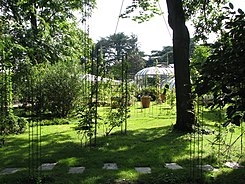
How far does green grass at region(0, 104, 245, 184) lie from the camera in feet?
11.5

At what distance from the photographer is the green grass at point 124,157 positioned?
3.52 m

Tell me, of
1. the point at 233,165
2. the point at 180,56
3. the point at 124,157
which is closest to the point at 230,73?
the point at 233,165

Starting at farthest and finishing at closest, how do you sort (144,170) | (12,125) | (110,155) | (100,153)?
(12,125) → (100,153) → (110,155) → (144,170)

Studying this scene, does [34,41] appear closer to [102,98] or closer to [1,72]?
[1,72]

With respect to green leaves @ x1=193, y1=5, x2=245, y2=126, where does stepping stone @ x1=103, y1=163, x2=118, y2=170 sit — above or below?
below

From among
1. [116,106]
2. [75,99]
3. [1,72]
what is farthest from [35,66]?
[116,106]

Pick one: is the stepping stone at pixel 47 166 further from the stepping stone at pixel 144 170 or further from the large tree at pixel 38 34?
the large tree at pixel 38 34

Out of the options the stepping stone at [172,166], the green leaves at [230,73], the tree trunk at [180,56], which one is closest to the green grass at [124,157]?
the stepping stone at [172,166]

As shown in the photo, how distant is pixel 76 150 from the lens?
16.9 ft

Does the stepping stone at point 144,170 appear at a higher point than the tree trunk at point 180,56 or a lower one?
lower

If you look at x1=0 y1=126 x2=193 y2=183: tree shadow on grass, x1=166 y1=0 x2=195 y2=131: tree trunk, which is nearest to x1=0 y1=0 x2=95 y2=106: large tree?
x1=0 y1=126 x2=193 y2=183: tree shadow on grass

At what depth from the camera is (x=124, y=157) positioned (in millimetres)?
4617

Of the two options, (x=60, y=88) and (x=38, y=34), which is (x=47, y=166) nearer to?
(x=60, y=88)

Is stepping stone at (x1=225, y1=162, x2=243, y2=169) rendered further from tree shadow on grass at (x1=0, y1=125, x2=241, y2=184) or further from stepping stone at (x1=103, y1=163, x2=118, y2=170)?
stepping stone at (x1=103, y1=163, x2=118, y2=170)
